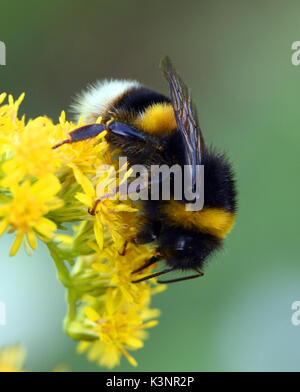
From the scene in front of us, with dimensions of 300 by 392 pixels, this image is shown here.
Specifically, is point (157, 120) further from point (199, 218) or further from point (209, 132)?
point (209, 132)

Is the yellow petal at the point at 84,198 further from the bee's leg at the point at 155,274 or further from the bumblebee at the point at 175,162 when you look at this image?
the bee's leg at the point at 155,274

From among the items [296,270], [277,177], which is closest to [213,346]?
[296,270]

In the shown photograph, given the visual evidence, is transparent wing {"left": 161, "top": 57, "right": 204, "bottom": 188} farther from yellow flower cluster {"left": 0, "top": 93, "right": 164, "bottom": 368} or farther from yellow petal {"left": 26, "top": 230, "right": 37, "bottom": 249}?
yellow petal {"left": 26, "top": 230, "right": 37, "bottom": 249}

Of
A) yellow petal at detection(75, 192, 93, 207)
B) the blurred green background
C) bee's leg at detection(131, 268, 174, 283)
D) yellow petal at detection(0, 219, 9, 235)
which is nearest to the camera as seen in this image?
yellow petal at detection(0, 219, 9, 235)

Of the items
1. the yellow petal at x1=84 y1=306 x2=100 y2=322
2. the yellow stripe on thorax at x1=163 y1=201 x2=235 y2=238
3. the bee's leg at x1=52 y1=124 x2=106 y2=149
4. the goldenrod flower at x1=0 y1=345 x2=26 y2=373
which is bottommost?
the goldenrod flower at x1=0 y1=345 x2=26 y2=373

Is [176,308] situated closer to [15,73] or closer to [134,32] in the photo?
[15,73]

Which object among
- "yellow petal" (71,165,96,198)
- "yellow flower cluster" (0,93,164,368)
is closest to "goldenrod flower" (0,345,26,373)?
"yellow flower cluster" (0,93,164,368)

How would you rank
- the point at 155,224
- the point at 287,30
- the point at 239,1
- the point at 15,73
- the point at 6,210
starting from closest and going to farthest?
the point at 6,210
the point at 155,224
the point at 15,73
the point at 287,30
the point at 239,1

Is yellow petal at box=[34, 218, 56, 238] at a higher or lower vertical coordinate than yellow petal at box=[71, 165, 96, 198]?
lower
